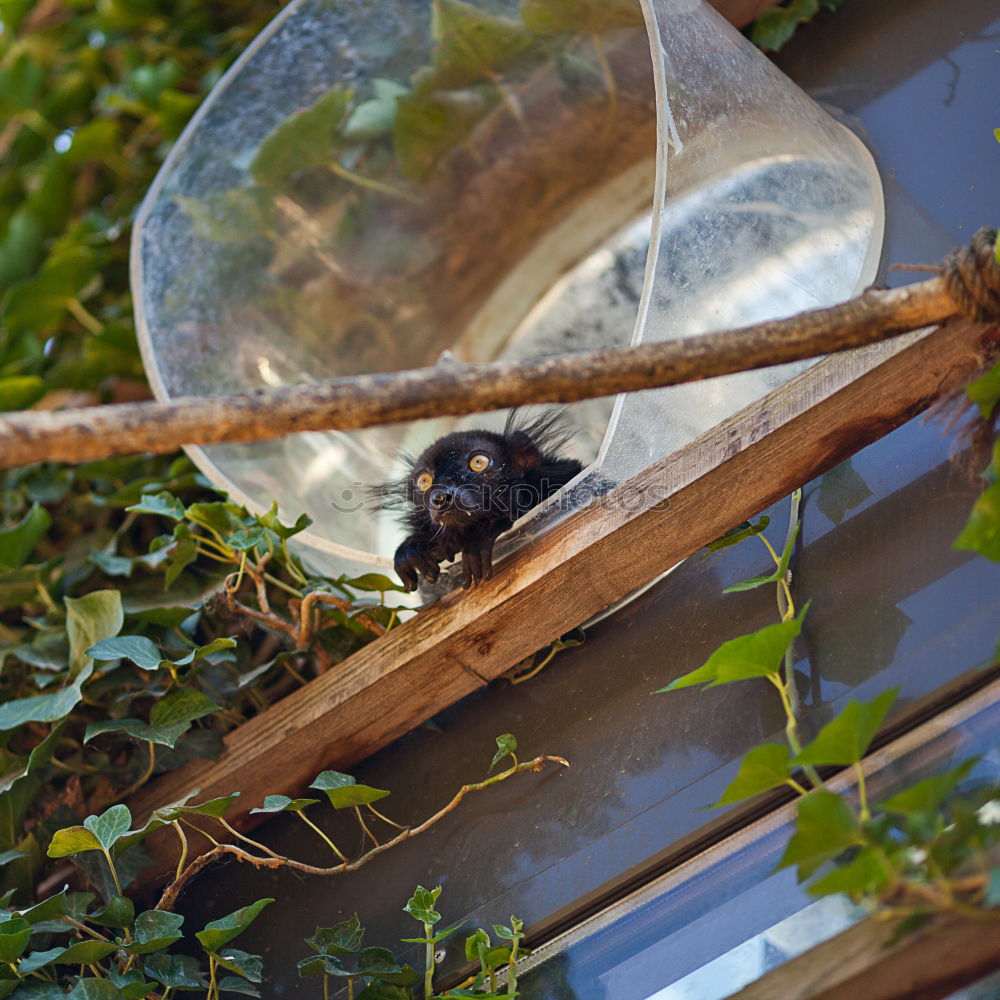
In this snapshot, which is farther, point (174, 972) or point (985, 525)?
point (174, 972)

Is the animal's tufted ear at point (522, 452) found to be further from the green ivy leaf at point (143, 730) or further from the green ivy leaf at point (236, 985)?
the green ivy leaf at point (236, 985)

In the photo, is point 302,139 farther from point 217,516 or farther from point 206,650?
point 206,650

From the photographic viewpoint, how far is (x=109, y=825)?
1552 mm

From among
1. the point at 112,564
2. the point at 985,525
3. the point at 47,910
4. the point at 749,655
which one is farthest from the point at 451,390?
the point at 112,564

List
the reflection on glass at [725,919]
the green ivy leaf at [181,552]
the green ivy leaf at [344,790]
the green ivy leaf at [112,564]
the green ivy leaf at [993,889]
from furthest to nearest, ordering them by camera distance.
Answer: the green ivy leaf at [112,564], the green ivy leaf at [181,552], the green ivy leaf at [344,790], the reflection on glass at [725,919], the green ivy leaf at [993,889]

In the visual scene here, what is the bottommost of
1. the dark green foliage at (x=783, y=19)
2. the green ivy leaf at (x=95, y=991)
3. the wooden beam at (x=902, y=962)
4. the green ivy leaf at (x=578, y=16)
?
the wooden beam at (x=902, y=962)

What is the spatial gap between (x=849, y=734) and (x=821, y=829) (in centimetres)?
10

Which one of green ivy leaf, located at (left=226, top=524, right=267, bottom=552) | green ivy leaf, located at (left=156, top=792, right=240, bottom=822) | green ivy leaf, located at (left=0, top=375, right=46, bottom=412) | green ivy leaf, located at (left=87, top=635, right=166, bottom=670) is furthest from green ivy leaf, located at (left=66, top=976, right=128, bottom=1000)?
green ivy leaf, located at (left=0, top=375, right=46, bottom=412)

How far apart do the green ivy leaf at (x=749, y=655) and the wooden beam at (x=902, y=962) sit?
29 centimetres

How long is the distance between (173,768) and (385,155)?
148cm

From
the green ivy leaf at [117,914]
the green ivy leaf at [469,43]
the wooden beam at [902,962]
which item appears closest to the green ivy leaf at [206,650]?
the green ivy leaf at [117,914]

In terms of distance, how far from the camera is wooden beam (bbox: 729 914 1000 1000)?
3.35ft

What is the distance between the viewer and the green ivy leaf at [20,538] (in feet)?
6.98

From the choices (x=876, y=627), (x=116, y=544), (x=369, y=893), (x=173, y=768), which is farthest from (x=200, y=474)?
(x=876, y=627)
